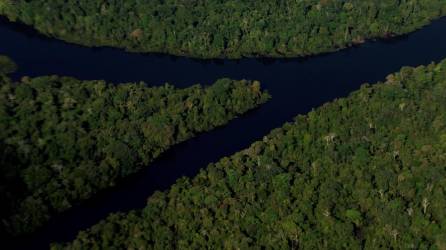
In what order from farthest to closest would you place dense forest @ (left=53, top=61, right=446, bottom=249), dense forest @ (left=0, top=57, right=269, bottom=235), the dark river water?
1. the dark river water
2. dense forest @ (left=0, top=57, right=269, bottom=235)
3. dense forest @ (left=53, top=61, right=446, bottom=249)

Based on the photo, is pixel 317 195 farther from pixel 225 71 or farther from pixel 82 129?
pixel 225 71

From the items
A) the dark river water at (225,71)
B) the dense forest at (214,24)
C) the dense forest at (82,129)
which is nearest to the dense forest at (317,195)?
the dark river water at (225,71)

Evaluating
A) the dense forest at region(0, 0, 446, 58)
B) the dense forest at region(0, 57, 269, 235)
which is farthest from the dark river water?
the dense forest at region(0, 0, 446, 58)

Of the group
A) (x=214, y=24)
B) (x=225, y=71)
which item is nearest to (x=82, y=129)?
(x=225, y=71)

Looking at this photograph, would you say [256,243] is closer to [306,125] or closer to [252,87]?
Answer: [306,125]

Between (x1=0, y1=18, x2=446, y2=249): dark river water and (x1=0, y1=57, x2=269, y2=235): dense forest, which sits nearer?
(x1=0, y1=57, x2=269, y2=235): dense forest

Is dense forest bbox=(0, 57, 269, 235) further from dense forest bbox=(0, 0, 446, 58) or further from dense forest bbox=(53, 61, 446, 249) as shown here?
dense forest bbox=(0, 0, 446, 58)

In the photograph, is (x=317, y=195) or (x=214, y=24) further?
(x=214, y=24)
